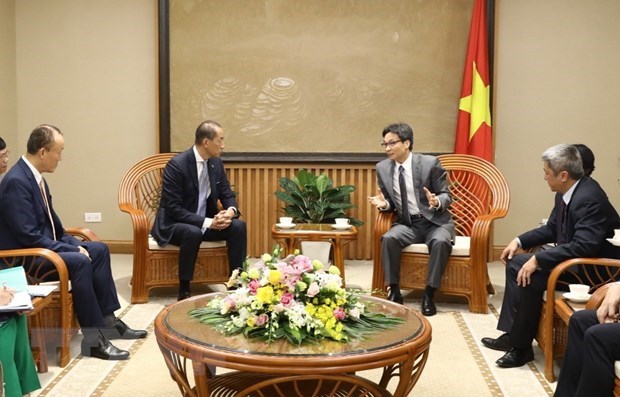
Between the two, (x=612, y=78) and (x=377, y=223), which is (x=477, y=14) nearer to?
(x=612, y=78)

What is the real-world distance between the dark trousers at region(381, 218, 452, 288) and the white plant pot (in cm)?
99

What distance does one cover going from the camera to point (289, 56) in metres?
7.07

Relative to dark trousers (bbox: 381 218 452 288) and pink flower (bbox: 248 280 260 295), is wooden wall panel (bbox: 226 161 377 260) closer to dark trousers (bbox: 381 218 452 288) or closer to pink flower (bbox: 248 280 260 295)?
dark trousers (bbox: 381 218 452 288)

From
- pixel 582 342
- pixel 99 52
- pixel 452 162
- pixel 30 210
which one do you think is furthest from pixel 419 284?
pixel 99 52

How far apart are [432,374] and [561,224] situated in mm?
1108

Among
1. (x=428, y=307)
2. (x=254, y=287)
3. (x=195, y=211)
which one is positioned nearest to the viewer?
(x=254, y=287)

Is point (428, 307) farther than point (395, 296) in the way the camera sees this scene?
No

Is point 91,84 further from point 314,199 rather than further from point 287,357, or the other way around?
point 287,357

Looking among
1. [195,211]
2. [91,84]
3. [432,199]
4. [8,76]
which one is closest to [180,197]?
[195,211]

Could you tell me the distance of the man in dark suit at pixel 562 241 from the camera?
4113mm

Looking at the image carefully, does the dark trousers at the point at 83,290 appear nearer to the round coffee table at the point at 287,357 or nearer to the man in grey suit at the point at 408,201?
the round coffee table at the point at 287,357

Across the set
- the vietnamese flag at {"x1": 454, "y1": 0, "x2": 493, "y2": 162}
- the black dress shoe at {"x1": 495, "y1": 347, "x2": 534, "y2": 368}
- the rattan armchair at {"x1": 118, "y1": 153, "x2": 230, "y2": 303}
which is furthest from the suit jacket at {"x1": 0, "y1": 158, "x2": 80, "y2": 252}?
the vietnamese flag at {"x1": 454, "y1": 0, "x2": 493, "y2": 162}

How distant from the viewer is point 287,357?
294cm

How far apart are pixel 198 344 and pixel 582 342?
1.55 meters
